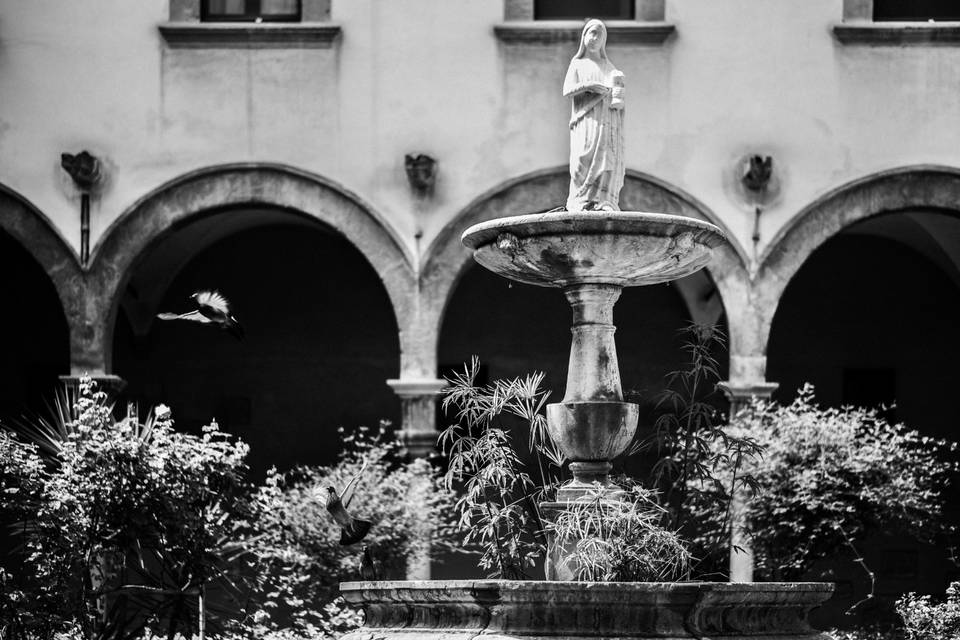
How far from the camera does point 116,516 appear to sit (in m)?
10.5

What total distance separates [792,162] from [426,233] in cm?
277

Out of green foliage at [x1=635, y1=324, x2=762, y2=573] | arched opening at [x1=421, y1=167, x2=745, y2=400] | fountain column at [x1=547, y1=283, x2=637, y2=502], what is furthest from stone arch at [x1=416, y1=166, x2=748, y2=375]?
fountain column at [x1=547, y1=283, x2=637, y2=502]

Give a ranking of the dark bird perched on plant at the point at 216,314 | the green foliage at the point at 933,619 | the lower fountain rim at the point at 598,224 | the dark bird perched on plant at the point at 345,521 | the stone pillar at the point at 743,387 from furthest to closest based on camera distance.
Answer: the stone pillar at the point at 743,387, the dark bird perched on plant at the point at 216,314, the dark bird perched on plant at the point at 345,521, the green foliage at the point at 933,619, the lower fountain rim at the point at 598,224

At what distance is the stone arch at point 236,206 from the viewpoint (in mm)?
13961

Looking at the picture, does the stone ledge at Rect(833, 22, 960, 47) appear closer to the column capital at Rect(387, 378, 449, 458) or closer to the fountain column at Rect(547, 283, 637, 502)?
the column capital at Rect(387, 378, 449, 458)

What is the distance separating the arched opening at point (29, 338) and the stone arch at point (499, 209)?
4307 mm

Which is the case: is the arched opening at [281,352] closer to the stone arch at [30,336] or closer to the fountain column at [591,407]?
the stone arch at [30,336]

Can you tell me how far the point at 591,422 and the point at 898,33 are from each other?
632cm

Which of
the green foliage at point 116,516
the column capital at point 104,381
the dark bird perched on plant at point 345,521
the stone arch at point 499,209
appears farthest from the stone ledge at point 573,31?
the green foliage at point 116,516

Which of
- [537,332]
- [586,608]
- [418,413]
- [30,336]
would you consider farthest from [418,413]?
[586,608]

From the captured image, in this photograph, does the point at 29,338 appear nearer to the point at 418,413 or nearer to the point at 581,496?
the point at 418,413

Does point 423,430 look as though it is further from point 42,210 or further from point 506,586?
point 506,586

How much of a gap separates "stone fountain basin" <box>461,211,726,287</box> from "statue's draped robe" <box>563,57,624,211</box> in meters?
0.39

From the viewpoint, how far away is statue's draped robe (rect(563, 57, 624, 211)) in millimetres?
9227
